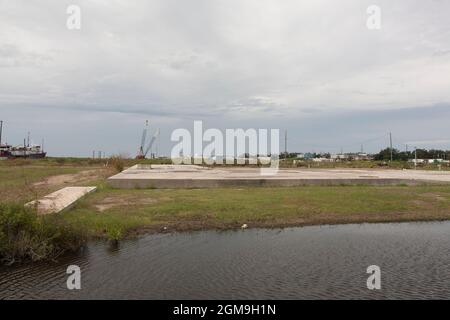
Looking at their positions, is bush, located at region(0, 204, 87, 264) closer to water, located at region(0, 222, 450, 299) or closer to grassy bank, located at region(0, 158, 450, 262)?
grassy bank, located at region(0, 158, 450, 262)

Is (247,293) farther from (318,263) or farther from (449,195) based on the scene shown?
(449,195)

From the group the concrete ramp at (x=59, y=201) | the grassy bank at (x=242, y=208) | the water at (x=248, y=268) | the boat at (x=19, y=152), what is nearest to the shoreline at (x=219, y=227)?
A: the grassy bank at (x=242, y=208)

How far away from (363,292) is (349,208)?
8130 millimetres

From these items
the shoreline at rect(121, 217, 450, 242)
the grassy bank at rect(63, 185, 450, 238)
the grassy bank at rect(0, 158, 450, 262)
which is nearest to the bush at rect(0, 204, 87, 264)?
the grassy bank at rect(0, 158, 450, 262)

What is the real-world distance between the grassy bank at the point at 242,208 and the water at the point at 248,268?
4.06ft

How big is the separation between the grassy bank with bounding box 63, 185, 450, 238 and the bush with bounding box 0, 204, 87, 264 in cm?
114

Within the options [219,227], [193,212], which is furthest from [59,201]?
[219,227]

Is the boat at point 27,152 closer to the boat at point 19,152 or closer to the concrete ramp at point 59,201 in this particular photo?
the boat at point 19,152

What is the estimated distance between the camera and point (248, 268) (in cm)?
798

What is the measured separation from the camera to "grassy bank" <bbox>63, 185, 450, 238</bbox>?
1191 centimetres

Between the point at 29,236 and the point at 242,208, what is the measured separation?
22.4 ft
